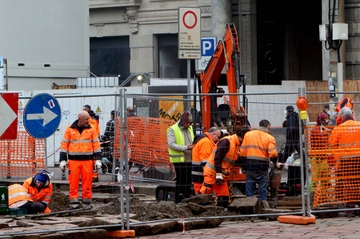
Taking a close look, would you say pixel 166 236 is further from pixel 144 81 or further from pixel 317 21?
pixel 317 21

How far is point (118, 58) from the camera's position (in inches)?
1510

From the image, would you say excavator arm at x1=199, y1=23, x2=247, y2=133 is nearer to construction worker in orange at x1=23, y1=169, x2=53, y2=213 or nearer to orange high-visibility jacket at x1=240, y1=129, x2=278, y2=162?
orange high-visibility jacket at x1=240, y1=129, x2=278, y2=162

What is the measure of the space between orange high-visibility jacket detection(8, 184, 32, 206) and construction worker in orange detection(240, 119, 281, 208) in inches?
131

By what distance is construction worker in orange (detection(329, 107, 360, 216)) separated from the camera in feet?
49.0

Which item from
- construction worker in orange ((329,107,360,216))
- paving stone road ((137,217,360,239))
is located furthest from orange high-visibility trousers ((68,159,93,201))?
construction worker in orange ((329,107,360,216))

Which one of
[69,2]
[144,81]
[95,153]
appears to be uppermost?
[69,2]

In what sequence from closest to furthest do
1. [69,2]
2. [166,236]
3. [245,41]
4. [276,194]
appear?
[166,236]
[276,194]
[69,2]
[245,41]

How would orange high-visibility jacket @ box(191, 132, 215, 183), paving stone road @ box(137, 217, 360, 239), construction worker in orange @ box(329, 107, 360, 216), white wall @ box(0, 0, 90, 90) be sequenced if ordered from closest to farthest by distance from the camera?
paving stone road @ box(137, 217, 360, 239)
construction worker in orange @ box(329, 107, 360, 216)
orange high-visibility jacket @ box(191, 132, 215, 183)
white wall @ box(0, 0, 90, 90)

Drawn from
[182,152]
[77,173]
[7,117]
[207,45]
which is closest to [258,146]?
[182,152]

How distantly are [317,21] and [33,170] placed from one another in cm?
2319

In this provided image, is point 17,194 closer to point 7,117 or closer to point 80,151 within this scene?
point 80,151

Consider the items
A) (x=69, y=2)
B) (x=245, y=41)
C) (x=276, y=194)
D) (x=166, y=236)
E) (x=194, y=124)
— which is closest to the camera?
(x=166, y=236)

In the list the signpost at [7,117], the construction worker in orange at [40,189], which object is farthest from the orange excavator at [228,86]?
the signpost at [7,117]

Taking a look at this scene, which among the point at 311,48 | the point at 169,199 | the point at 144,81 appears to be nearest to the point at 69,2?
the point at 144,81
